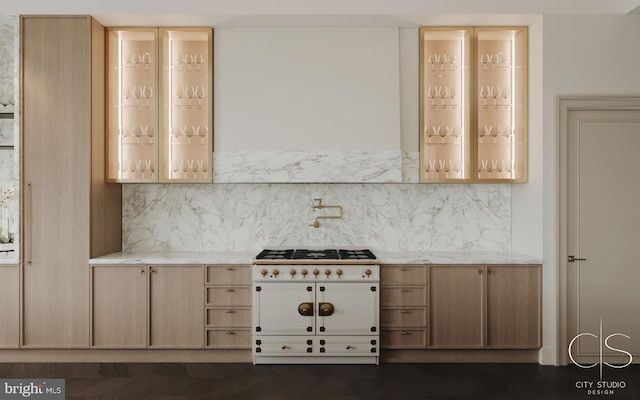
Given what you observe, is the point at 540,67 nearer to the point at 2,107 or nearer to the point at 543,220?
the point at 543,220

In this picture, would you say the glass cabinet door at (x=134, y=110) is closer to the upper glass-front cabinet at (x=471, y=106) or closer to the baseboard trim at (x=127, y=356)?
the baseboard trim at (x=127, y=356)

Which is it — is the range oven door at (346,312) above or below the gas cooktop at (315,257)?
below

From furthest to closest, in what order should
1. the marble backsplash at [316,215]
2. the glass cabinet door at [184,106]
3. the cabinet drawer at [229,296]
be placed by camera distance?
the marble backsplash at [316,215] < the glass cabinet door at [184,106] < the cabinet drawer at [229,296]

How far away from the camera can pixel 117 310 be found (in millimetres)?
3949

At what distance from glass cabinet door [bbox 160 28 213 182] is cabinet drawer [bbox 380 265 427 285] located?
185cm

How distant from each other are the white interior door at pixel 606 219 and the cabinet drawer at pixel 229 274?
9.07ft

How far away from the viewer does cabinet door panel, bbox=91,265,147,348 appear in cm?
395

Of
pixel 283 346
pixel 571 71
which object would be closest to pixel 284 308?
pixel 283 346

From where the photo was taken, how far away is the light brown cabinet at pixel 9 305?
3.93 m

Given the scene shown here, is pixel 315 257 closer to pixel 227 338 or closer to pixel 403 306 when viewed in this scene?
pixel 403 306

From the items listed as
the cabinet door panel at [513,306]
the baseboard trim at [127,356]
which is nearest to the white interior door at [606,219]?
the cabinet door panel at [513,306]

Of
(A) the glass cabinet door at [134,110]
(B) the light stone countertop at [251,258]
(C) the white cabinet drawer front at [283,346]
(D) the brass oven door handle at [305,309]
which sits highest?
(A) the glass cabinet door at [134,110]

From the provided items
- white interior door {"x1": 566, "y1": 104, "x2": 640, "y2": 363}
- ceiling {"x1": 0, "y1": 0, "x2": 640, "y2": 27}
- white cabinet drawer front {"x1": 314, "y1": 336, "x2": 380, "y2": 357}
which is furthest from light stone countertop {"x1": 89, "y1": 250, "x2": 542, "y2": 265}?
ceiling {"x1": 0, "y1": 0, "x2": 640, "y2": 27}

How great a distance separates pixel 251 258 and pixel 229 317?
0.54 m
